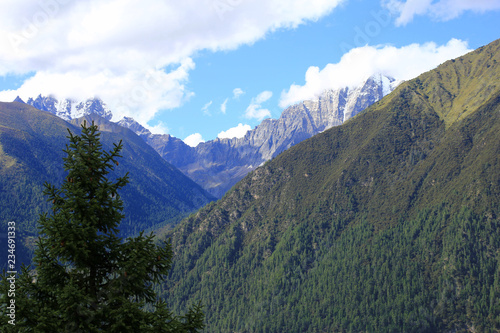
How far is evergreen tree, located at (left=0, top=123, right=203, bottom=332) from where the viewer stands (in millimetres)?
21297

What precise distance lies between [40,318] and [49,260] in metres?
3.15

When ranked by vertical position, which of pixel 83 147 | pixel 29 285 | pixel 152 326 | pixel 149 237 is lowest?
pixel 152 326

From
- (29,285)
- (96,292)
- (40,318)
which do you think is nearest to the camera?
(40,318)

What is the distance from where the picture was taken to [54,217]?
2211 cm

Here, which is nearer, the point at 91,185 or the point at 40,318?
the point at 40,318

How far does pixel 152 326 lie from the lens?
2231 centimetres

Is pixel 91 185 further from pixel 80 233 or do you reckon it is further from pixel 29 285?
pixel 29 285

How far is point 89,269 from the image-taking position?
77.2 feet

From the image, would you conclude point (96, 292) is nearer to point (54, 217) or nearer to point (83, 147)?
point (54, 217)

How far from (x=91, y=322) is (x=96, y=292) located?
172 centimetres

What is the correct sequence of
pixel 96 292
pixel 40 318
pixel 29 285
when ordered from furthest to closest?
pixel 96 292 < pixel 29 285 < pixel 40 318

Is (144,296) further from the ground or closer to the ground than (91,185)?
closer to the ground

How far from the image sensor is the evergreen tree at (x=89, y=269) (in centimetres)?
2130

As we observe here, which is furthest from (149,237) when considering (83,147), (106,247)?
(83,147)
